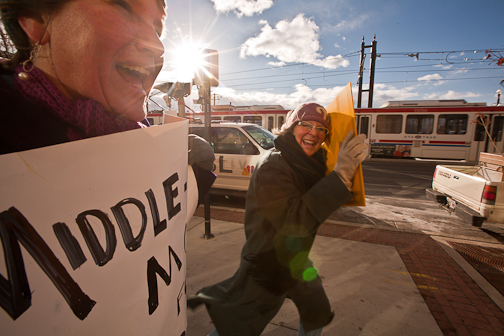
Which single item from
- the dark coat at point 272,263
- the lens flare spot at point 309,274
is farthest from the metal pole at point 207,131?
the lens flare spot at point 309,274

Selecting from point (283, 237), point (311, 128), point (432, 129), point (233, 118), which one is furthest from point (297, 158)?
point (432, 129)

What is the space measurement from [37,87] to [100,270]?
0.49 m

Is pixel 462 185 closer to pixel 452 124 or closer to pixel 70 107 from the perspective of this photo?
pixel 70 107

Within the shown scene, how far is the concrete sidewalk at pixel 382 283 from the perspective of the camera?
229 cm

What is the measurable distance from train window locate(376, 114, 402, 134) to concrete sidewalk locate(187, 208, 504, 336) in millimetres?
12135

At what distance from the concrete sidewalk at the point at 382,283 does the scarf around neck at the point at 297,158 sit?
1.45m

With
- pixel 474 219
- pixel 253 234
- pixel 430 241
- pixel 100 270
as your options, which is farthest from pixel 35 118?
pixel 474 219

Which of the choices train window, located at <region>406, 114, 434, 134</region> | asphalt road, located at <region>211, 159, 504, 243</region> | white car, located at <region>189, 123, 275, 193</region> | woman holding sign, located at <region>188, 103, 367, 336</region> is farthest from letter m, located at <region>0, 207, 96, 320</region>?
train window, located at <region>406, 114, 434, 134</region>

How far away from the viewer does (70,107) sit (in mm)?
682

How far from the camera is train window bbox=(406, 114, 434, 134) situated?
14.1 meters

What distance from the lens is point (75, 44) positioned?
0.67 m

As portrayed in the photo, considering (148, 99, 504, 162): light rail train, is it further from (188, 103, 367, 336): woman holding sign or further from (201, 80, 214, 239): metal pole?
(188, 103, 367, 336): woman holding sign

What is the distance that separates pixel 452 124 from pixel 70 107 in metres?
17.8

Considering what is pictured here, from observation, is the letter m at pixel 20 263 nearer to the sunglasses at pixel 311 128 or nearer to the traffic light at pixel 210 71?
the sunglasses at pixel 311 128
